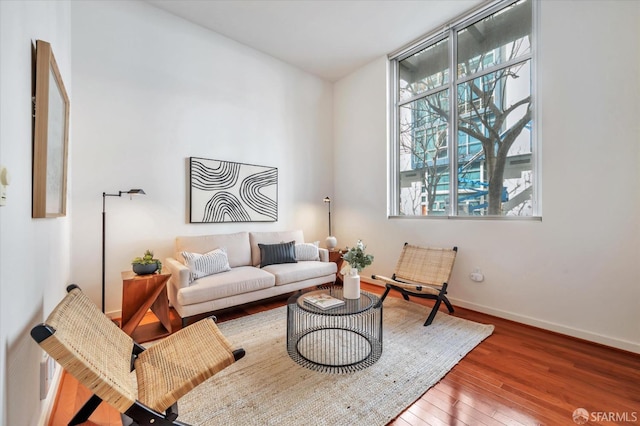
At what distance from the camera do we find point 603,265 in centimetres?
240

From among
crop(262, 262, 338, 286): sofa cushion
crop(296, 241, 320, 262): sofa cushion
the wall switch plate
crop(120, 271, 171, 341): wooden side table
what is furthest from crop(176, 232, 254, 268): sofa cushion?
the wall switch plate

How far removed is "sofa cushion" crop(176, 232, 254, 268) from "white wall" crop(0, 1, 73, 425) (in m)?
1.60

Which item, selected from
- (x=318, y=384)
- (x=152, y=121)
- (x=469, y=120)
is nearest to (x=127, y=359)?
(x=318, y=384)

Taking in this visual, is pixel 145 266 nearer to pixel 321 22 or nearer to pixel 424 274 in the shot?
pixel 424 274

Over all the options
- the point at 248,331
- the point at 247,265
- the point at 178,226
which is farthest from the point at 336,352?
the point at 178,226

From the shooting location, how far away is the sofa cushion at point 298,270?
322 cm

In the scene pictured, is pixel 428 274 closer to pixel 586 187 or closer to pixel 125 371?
pixel 586 187

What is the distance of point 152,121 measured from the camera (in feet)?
10.6

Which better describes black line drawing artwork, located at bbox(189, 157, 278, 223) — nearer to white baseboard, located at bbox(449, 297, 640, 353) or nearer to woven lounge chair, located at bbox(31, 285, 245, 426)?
woven lounge chair, located at bbox(31, 285, 245, 426)

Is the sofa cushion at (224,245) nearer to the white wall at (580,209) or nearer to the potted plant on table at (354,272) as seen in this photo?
the potted plant on table at (354,272)

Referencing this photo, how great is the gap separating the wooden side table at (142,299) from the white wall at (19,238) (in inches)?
33.3

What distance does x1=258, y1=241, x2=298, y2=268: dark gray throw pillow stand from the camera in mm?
3556

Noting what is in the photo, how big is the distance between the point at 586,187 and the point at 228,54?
172 inches

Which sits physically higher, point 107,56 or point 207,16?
point 207,16
